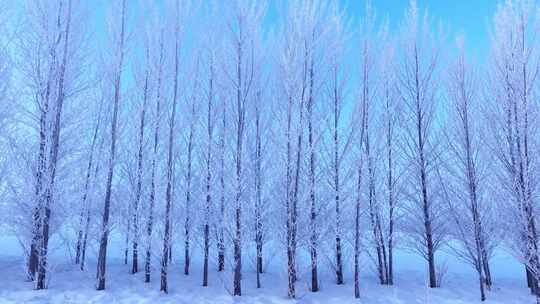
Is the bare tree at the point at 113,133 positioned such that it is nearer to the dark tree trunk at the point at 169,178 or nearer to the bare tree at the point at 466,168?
the dark tree trunk at the point at 169,178

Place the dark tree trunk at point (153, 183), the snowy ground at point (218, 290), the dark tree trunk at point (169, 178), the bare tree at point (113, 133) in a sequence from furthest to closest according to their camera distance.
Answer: the dark tree trunk at point (153, 183), the bare tree at point (113, 133), the dark tree trunk at point (169, 178), the snowy ground at point (218, 290)

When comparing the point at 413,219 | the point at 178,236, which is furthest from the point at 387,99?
the point at 178,236

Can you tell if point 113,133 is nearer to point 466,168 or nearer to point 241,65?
point 241,65

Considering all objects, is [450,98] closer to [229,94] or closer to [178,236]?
[229,94]

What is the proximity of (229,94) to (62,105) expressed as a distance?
16.2 feet

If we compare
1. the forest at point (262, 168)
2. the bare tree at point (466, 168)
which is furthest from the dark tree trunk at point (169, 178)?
the bare tree at point (466, 168)

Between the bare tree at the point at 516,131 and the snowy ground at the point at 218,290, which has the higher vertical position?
the bare tree at the point at 516,131

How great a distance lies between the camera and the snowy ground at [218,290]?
8.86 meters

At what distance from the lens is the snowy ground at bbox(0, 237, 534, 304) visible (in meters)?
8.86

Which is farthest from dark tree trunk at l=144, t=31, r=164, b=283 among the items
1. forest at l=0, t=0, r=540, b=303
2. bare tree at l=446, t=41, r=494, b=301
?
bare tree at l=446, t=41, r=494, b=301

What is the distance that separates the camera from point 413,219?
11.4 m

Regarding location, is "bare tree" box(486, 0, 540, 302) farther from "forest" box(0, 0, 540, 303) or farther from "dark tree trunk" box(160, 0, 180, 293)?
"dark tree trunk" box(160, 0, 180, 293)

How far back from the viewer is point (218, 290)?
9961 mm

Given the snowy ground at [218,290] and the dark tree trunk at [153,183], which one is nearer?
the snowy ground at [218,290]
